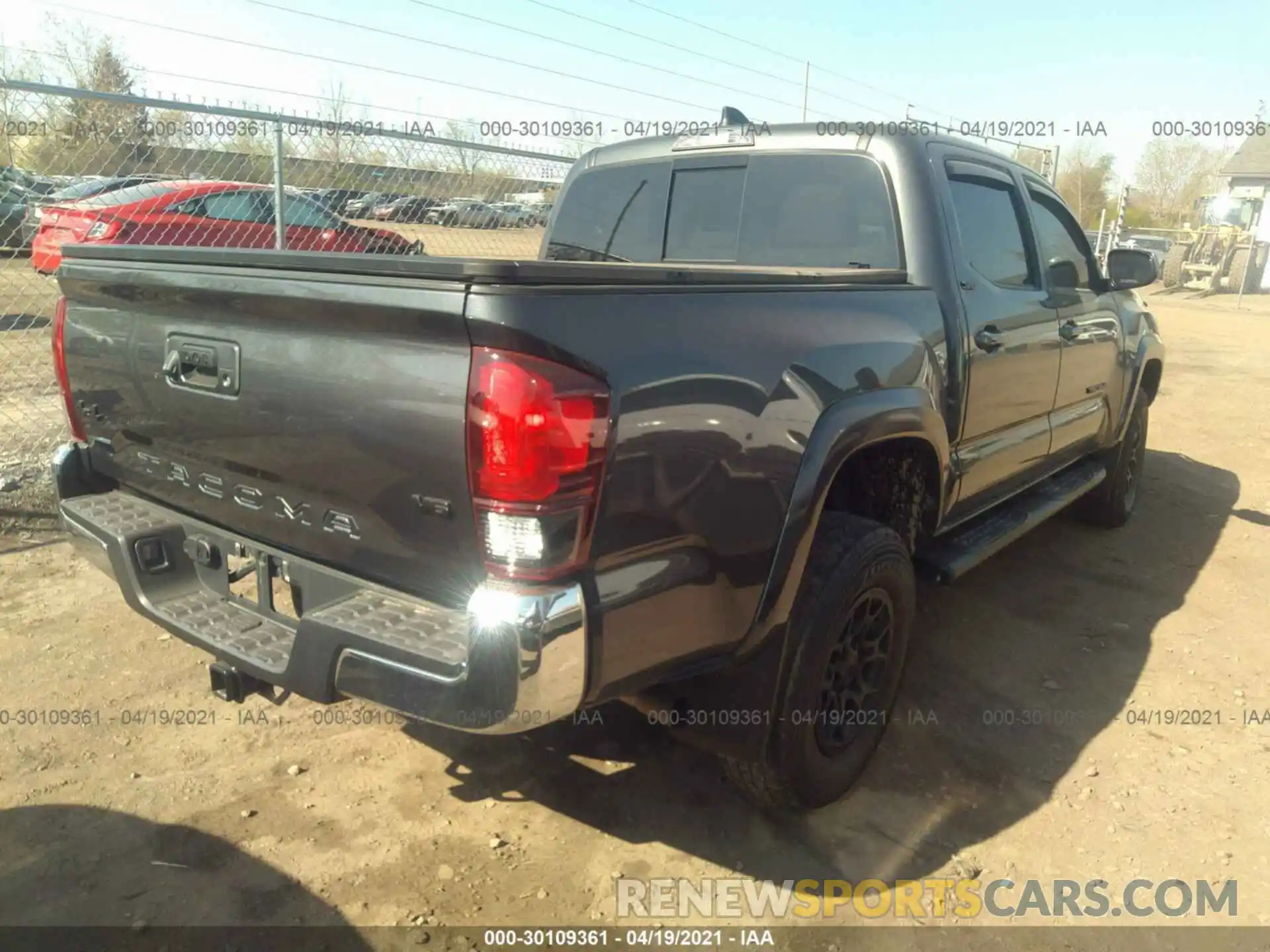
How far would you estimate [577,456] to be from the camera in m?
→ 1.76

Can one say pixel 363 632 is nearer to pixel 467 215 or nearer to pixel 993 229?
pixel 993 229

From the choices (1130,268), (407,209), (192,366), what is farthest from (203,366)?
(407,209)

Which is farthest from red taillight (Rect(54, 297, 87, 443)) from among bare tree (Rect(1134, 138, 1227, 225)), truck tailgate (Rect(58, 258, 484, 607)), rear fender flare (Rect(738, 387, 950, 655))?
bare tree (Rect(1134, 138, 1227, 225))

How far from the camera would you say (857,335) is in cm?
253

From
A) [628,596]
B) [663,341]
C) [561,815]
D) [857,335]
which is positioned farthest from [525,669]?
[857,335]

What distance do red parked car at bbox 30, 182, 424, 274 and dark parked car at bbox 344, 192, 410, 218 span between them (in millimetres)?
98

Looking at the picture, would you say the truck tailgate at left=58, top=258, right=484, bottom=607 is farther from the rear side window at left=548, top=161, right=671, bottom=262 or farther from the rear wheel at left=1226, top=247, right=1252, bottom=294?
the rear wheel at left=1226, top=247, right=1252, bottom=294

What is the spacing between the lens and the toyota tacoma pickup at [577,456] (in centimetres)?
177

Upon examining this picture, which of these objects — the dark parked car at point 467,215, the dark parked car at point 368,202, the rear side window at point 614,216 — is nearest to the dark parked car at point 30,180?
the dark parked car at point 368,202

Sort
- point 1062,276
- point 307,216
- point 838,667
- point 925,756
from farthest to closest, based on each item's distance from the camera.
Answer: point 307,216 → point 1062,276 → point 925,756 → point 838,667

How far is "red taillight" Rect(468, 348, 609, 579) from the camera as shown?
1.71 metres

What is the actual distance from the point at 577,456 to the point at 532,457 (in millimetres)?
94

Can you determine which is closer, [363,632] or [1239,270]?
[363,632]

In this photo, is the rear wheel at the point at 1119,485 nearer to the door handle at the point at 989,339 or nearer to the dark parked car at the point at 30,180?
the door handle at the point at 989,339
